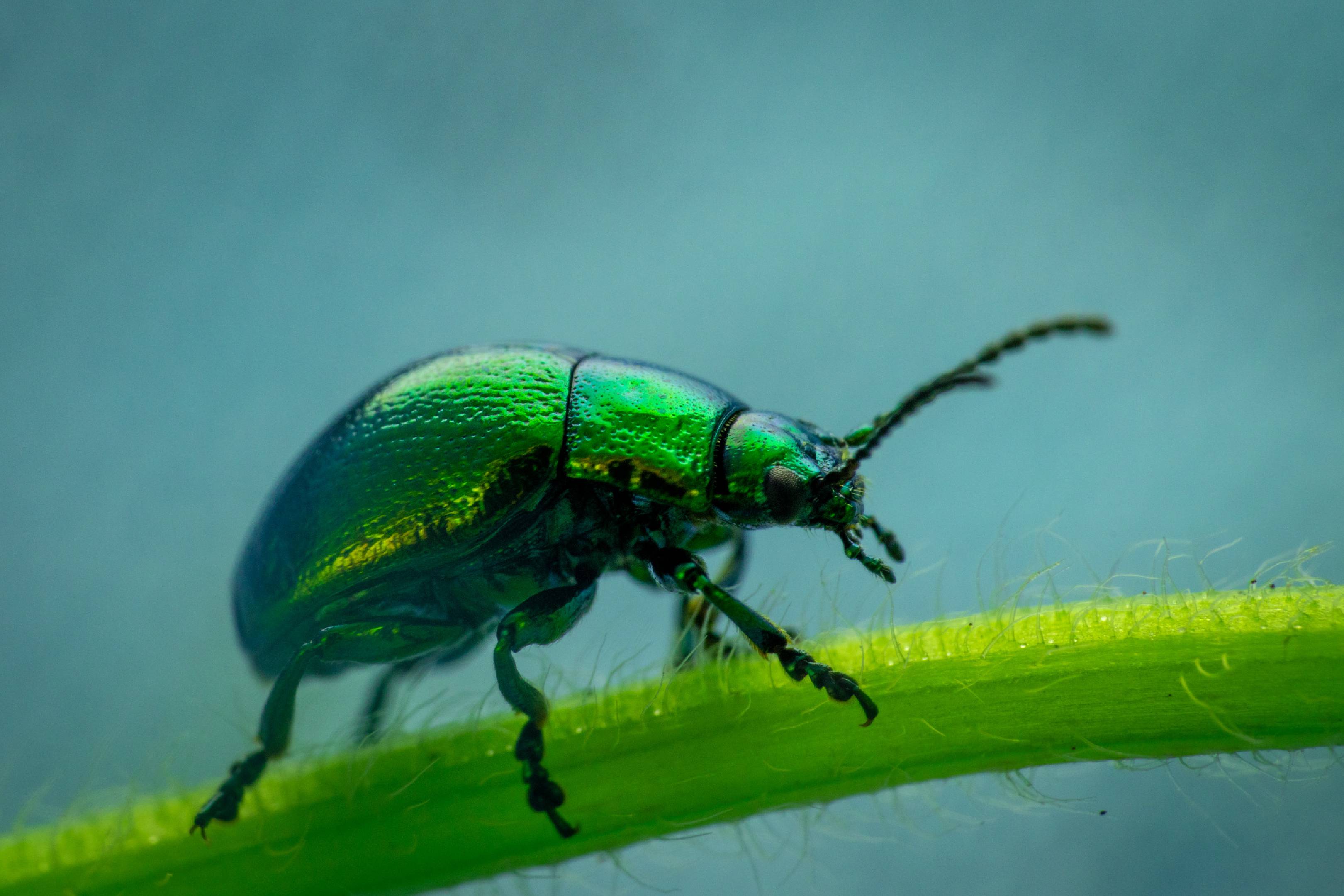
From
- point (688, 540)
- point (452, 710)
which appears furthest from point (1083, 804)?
point (452, 710)

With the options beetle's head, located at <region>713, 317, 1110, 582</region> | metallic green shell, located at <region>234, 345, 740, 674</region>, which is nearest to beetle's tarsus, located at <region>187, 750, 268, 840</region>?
metallic green shell, located at <region>234, 345, 740, 674</region>

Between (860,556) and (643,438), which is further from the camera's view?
(643,438)

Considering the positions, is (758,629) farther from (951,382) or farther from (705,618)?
(951,382)

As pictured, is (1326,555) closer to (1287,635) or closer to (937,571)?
(1287,635)

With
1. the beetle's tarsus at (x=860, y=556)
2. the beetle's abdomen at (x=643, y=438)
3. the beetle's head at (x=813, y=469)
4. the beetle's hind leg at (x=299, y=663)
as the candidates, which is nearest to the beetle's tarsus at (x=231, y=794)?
the beetle's hind leg at (x=299, y=663)

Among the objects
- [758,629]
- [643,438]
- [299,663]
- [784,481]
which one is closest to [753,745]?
[758,629]

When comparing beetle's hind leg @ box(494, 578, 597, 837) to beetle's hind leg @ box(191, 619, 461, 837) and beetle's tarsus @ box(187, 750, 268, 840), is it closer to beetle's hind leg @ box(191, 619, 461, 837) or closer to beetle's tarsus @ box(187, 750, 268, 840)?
beetle's hind leg @ box(191, 619, 461, 837)

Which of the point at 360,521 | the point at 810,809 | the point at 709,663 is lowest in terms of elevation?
the point at 810,809
